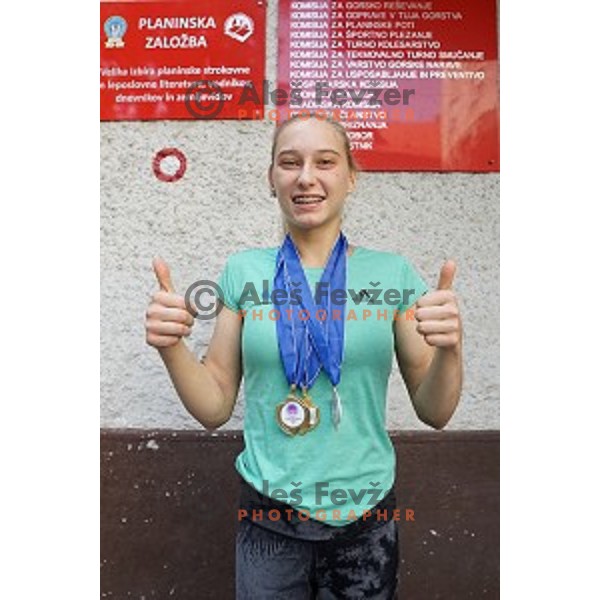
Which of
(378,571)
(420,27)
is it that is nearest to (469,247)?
(420,27)

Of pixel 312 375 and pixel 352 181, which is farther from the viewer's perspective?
pixel 352 181

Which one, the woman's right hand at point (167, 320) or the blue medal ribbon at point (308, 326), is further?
the blue medal ribbon at point (308, 326)

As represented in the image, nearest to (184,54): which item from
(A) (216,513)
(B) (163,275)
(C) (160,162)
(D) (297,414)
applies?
(C) (160,162)

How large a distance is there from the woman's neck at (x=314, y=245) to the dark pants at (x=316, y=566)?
56 centimetres

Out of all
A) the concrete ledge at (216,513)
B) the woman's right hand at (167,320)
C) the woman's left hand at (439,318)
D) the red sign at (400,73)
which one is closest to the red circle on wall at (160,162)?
the red sign at (400,73)

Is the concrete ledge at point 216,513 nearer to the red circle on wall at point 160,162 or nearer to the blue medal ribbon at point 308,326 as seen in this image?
the blue medal ribbon at point 308,326

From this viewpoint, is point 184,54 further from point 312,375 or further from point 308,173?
point 312,375

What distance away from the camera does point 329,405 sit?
4.99 ft

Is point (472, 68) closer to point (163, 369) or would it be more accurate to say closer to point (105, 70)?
point (105, 70)

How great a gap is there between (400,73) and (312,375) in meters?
0.78

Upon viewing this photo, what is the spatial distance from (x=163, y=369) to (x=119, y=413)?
16cm

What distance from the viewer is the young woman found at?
1478 mm

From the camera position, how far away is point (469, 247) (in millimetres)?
1862

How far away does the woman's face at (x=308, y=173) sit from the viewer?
154cm
